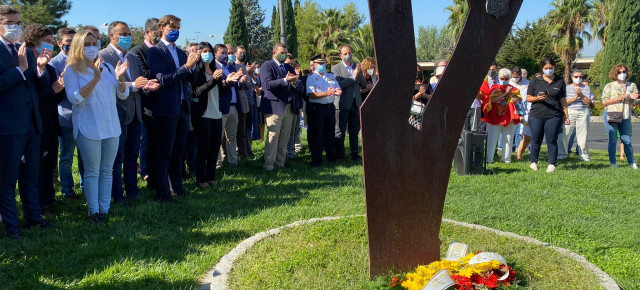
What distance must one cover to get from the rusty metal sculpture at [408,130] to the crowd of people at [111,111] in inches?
107

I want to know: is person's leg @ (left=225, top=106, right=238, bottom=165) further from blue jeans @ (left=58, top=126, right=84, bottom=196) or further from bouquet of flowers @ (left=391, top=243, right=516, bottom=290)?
bouquet of flowers @ (left=391, top=243, right=516, bottom=290)

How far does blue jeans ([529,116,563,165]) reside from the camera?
796cm

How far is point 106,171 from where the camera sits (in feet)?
16.2

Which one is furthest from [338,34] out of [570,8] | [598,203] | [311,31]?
[598,203]

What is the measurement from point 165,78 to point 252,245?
2.17 meters

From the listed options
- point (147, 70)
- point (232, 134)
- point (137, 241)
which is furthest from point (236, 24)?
point (137, 241)

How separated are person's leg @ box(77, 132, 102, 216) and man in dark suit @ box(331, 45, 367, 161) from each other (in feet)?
15.4

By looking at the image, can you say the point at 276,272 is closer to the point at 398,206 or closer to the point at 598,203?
the point at 398,206

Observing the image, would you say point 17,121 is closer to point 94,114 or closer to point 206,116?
point 94,114

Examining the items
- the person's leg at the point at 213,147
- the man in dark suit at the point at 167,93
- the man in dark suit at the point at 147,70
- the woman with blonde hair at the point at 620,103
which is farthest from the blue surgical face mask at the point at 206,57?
the woman with blonde hair at the point at 620,103

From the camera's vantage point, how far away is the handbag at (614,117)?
Answer: 824cm

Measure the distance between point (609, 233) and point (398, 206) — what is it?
105 inches

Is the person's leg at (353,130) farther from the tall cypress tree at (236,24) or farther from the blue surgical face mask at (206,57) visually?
the tall cypress tree at (236,24)

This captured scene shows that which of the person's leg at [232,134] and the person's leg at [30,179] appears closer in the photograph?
the person's leg at [30,179]
